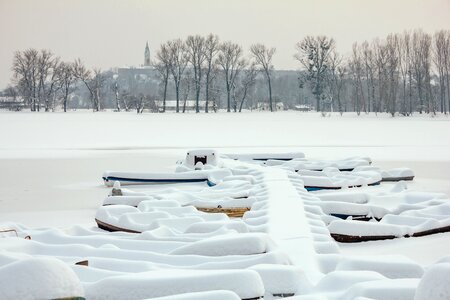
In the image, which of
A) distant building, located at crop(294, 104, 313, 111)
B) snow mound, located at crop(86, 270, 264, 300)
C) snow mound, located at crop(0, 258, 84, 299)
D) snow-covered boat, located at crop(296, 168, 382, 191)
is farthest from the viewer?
distant building, located at crop(294, 104, 313, 111)

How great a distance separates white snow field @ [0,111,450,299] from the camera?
2.39 metres

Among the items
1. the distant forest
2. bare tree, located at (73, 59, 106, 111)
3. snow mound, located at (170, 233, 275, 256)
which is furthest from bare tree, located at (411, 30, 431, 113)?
snow mound, located at (170, 233, 275, 256)

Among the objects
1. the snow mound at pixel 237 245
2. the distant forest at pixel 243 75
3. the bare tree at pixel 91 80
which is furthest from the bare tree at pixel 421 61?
the snow mound at pixel 237 245

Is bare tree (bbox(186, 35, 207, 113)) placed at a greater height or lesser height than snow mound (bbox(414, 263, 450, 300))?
greater

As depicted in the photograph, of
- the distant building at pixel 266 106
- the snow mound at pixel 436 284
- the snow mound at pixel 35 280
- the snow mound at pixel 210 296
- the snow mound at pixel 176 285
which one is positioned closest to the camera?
the snow mound at pixel 436 284

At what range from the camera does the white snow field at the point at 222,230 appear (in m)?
2.39

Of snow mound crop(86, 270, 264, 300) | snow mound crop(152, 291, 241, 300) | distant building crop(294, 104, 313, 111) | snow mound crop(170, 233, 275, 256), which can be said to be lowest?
snow mound crop(170, 233, 275, 256)

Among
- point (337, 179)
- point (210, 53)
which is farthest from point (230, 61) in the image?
point (337, 179)

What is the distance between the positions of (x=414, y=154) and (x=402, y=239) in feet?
32.4

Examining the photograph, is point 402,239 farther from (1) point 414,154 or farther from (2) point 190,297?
(1) point 414,154

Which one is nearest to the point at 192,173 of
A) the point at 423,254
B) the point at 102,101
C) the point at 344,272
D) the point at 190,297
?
the point at 423,254

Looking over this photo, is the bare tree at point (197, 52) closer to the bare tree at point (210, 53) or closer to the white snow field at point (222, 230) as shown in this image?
the bare tree at point (210, 53)

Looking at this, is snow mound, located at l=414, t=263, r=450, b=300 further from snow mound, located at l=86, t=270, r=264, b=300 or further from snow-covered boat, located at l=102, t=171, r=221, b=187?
snow-covered boat, located at l=102, t=171, r=221, b=187

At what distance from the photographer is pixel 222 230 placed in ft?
15.3
